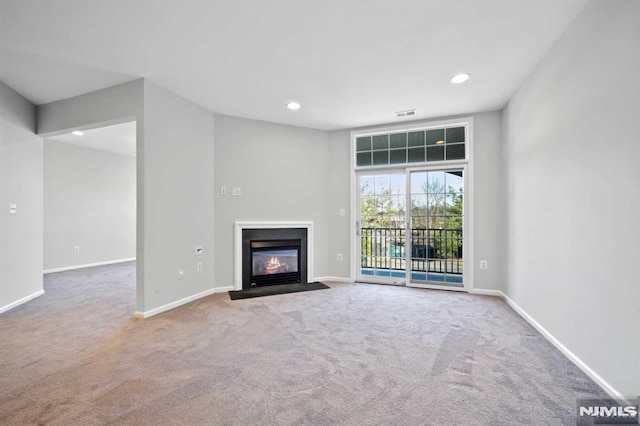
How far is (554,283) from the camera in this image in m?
2.38

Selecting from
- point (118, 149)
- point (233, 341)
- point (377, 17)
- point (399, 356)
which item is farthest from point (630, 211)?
point (118, 149)

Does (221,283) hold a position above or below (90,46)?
below

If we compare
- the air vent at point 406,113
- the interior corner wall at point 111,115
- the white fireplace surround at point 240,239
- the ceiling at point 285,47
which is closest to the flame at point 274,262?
the white fireplace surround at point 240,239

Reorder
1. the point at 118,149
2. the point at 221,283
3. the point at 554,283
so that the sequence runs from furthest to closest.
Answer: the point at 118,149
the point at 221,283
the point at 554,283

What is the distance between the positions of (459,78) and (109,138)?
6.26 m

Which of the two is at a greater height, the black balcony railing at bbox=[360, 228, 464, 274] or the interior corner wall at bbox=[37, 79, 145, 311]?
the interior corner wall at bbox=[37, 79, 145, 311]

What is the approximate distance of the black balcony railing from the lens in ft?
13.8

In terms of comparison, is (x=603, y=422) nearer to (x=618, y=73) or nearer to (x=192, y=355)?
(x=618, y=73)

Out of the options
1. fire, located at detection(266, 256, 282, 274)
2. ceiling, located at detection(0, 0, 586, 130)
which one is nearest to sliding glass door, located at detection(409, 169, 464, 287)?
ceiling, located at detection(0, 0, 586, 130)

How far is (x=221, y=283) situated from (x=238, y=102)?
262 cm

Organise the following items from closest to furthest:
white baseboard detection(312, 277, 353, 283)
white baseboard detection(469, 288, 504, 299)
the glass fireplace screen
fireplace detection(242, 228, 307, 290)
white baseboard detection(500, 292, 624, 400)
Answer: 1. white baseboard detection(500, 292, 624, 400)
2. white baseboard detection(469, 288, 504, 299)
3. fireplace detection(242, 228, 307, 290)
4. the glass fireplace screen
5. white baseboard detection(312, 277, 353, 283)

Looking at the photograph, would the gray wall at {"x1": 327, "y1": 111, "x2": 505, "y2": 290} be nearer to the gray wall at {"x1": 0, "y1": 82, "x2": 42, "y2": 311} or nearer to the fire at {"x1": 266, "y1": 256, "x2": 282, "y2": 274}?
the fire at {"x1": 266, "y1": 256, "x2": 282, "y2": 274}
